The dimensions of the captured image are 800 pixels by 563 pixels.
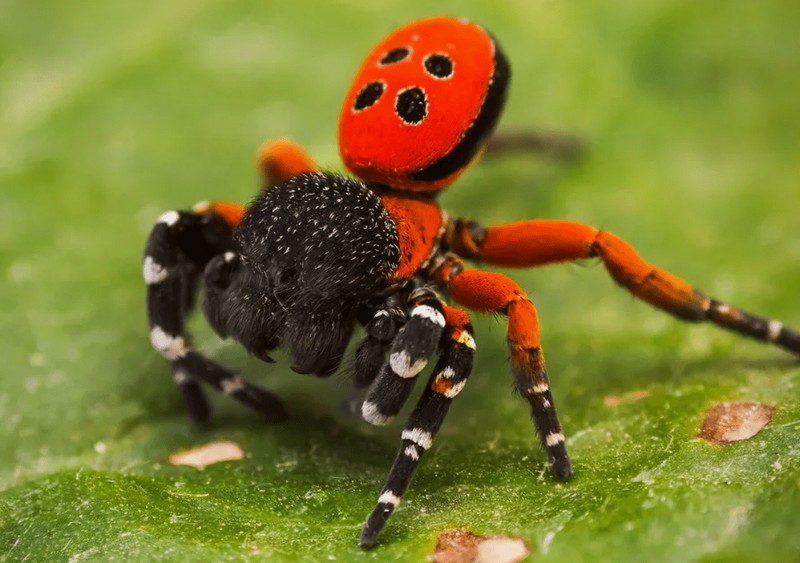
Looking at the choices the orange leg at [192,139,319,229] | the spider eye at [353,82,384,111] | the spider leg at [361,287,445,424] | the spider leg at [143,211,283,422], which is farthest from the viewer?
the orange leg at [192,139,319,229]

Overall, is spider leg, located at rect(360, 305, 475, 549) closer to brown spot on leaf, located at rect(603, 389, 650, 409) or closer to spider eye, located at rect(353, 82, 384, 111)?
brown spot on leaf, located at rect(603, 389, 650, 409)

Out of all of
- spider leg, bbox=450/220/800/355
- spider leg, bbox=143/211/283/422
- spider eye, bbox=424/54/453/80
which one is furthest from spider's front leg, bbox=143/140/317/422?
spider leg, bbox=450/220/800/355

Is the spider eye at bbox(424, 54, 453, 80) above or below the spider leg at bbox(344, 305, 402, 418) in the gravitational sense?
above

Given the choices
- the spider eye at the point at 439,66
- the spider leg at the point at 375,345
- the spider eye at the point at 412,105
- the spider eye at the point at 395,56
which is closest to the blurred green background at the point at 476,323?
the spider leg at the point at 375,345

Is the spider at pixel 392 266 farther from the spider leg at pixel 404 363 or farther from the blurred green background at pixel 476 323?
the blurred green background at pixel 476 323

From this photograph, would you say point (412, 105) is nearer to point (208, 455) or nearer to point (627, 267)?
point (627, 267)

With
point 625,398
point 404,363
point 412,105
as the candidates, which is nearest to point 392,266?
point 404,363

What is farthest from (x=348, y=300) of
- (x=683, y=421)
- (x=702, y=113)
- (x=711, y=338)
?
(x=702, y=113)
